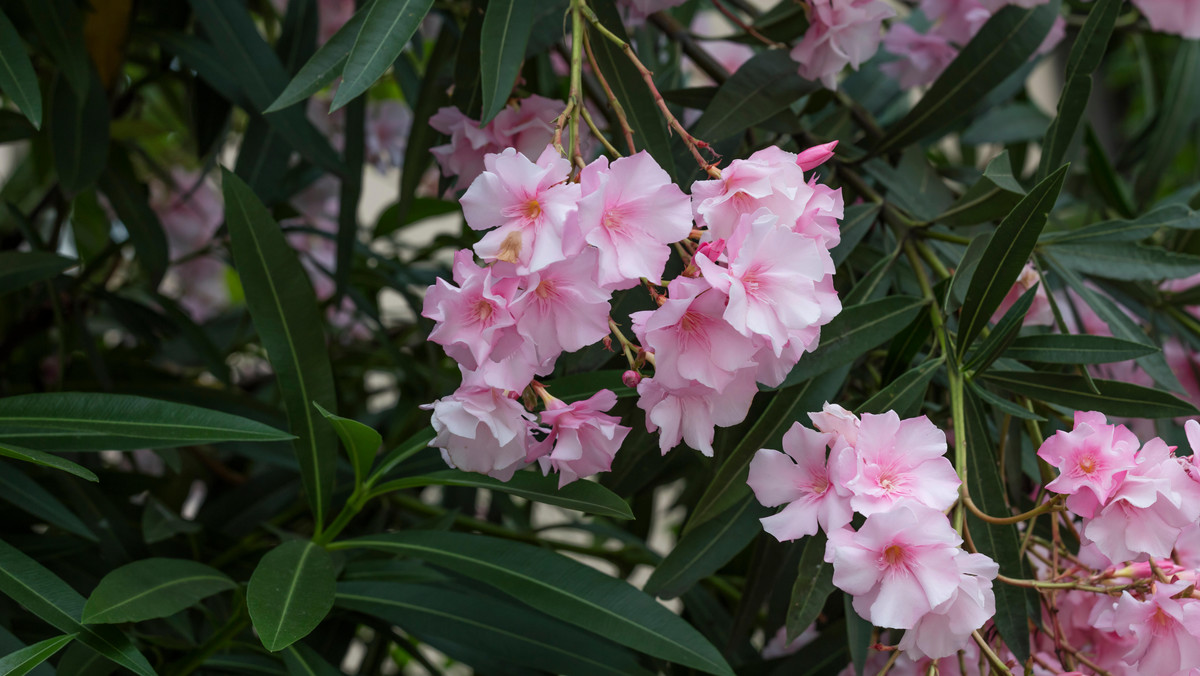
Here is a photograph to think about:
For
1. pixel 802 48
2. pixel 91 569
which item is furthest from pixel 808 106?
pixel 91 569

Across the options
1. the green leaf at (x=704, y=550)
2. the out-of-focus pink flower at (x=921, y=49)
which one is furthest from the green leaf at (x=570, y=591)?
the out-of-focus pink flower at (x=921, y=49)

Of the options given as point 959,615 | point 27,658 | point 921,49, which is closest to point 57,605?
point 27,658

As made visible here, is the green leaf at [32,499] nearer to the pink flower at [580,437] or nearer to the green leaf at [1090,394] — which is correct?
the pink flower at [580,437]

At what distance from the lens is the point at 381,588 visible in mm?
721

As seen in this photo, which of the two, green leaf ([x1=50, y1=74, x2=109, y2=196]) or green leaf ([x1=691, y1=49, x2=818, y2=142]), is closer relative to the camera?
green leaf ([x1=691, y1=49, x2=818, y2=142])

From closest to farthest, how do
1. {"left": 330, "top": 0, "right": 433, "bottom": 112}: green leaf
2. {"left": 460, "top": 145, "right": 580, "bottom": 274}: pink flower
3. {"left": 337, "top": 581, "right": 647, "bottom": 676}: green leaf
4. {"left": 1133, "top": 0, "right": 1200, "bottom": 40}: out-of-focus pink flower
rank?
{"left": 460, "top": 145, "right": 580, "bottom": 274}: pink flower
{"left": 330, "top": 0, "right": 433, "bottom": 112}: green leaf
{"left": 337, "top": 581, "right": 647, "bottom": 676}: green leaf
{"left": 1133, "top": 0, "right": 1200, "bottom": 40}: out-of-focus pink flower

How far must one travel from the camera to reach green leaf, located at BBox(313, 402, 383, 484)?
23.3 inches

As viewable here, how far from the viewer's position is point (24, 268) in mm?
838

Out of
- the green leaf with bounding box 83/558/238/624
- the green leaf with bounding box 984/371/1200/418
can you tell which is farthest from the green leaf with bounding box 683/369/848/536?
the green leaf with bounding box 83/558/238/624

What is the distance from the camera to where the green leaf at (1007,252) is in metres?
0.56

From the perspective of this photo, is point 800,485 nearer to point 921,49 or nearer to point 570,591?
point 570,591

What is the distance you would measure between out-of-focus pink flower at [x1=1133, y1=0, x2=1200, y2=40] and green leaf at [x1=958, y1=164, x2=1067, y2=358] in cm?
56

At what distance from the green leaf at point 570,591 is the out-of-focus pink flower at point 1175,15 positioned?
0.82m

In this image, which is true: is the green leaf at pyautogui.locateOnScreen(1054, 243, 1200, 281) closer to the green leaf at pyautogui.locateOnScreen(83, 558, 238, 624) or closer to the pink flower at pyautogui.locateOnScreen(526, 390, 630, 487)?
the pink flower at pyautogui.locateOnScreen(526, 390, 630, 487)
